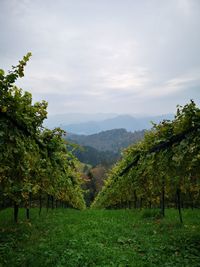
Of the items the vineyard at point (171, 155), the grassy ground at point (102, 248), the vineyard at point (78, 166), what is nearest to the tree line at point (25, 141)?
the vineyard at point (78, 166)

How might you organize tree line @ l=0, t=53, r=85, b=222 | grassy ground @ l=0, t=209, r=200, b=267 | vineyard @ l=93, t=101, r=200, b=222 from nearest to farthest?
1. tree line @ l=0, t=53, r=85, b=222
2. grassy ground @ l=0, t=209, r=200, b=267
3. vineyard @ l=93, t=101, r=200, b=222

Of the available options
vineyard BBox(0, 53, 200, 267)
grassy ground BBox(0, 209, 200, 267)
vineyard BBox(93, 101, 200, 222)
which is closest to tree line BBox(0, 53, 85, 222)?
vineyard BBox(0, 53, 200, 267)

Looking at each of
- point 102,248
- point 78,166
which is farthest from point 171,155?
point 102,248

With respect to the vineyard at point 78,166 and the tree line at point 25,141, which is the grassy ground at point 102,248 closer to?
the vineyard at point 78,166

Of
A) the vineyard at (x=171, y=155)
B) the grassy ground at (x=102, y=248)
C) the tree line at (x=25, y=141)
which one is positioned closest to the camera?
the tree line at (x=25, y=141)

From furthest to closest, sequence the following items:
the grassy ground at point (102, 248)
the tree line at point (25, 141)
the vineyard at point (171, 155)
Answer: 1. the vineyard at point (171, 155)
2. the grassy ground at point (102, 248)
3. the tree line at point (25, 141)

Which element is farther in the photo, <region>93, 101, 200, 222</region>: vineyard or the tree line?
<region>93, 101, 200, 222</region>: vineyard

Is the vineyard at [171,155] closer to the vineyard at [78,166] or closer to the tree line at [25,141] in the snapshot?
the vineyard at [78,166]

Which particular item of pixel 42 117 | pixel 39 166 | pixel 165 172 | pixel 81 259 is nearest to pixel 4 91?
pixel 42 117

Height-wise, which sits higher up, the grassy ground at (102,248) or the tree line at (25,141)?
the tree line at (25,141)

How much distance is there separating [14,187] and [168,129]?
6.15 meters

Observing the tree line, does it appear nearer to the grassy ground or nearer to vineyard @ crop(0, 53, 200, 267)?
vineyard @ crop(0, 53, 200, 267)

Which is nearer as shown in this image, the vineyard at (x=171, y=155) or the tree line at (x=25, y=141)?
the tree line at (x=25, y=141)

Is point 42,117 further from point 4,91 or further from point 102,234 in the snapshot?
point 102,234
